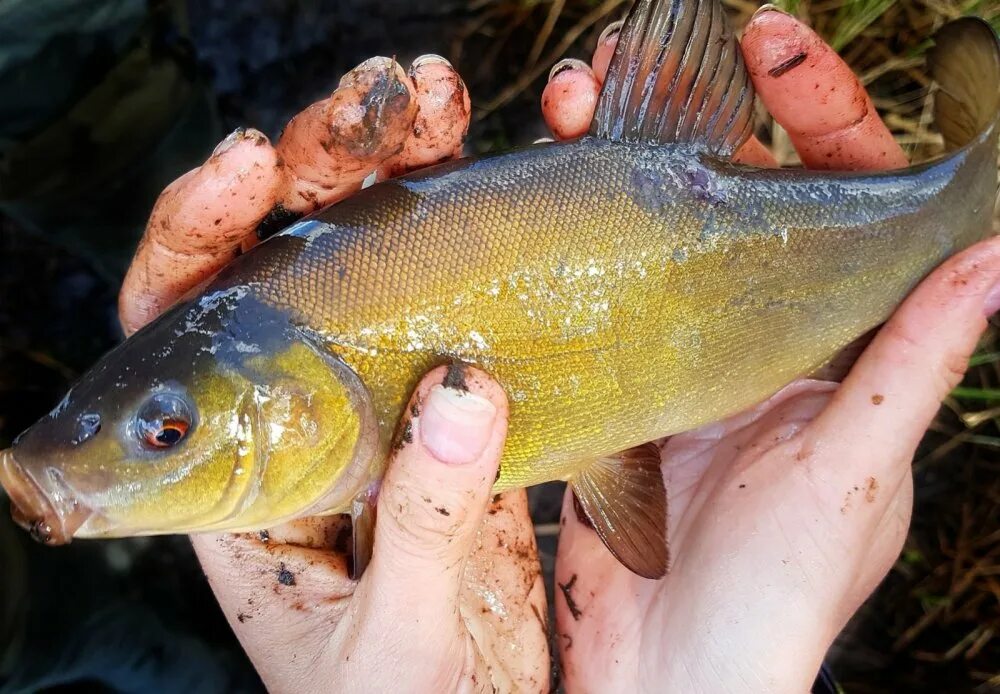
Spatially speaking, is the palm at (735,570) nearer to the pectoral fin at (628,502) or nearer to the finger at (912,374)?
the finger at (912,374)

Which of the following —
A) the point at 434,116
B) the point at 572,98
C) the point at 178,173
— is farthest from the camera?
the point at 178,173

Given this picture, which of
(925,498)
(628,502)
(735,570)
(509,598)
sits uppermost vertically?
(628,502)

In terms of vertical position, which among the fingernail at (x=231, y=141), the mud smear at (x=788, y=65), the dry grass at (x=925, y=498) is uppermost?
the mud smear at (x=788, y=65)

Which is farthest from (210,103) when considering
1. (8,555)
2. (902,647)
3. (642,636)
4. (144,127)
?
(902,647)

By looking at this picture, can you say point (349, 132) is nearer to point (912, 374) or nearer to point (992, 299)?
point (912, 374)

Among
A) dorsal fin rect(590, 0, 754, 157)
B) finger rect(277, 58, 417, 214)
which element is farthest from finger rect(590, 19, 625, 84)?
finger rect(277, 58, 417, 214)

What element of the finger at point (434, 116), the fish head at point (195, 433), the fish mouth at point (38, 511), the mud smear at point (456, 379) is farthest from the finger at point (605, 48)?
the fish mouth at point (38, 511)

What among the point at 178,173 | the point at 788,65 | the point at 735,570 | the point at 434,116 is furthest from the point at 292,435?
the point at 178,173
